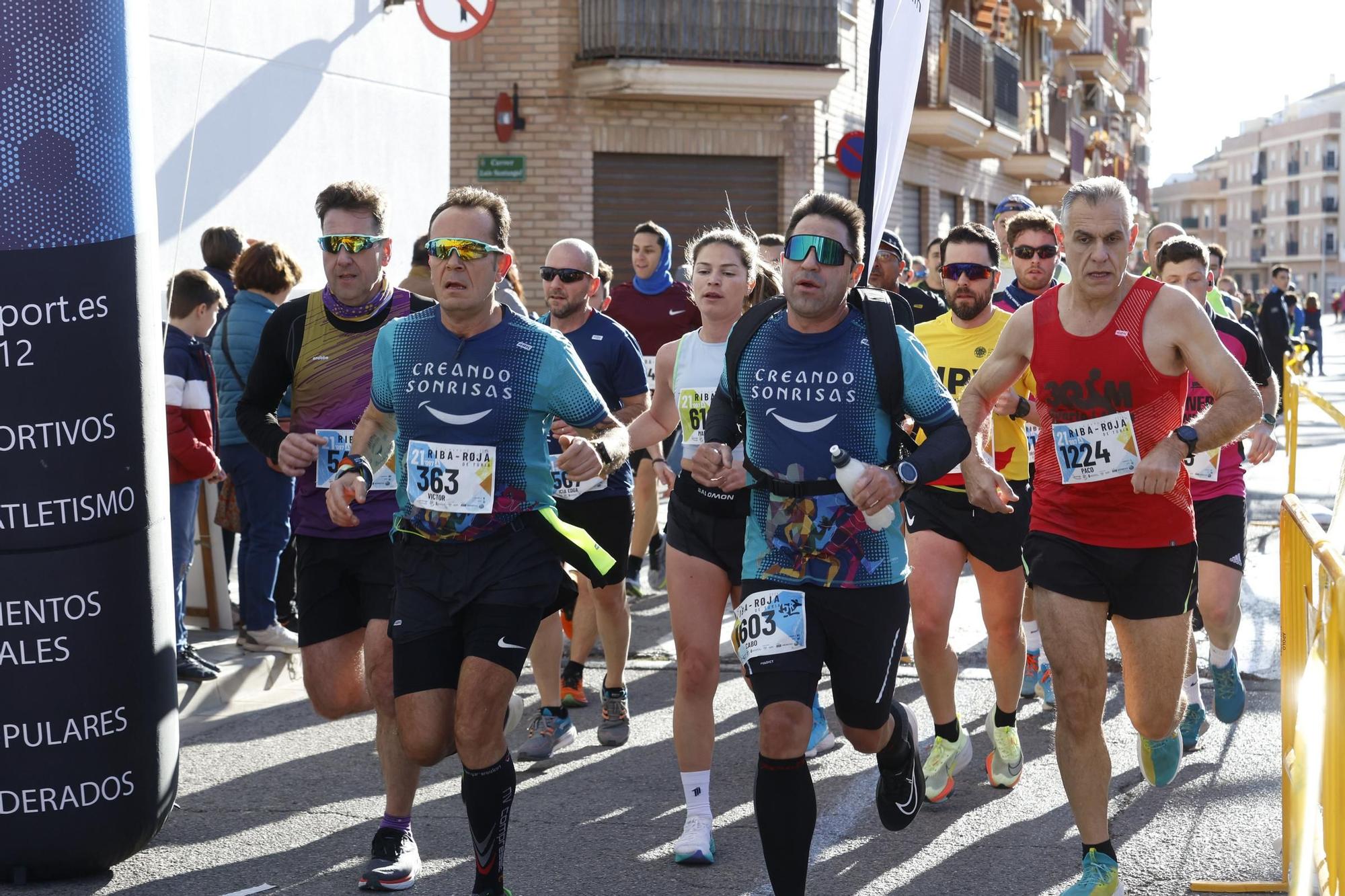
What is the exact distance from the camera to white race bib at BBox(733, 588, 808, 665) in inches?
177

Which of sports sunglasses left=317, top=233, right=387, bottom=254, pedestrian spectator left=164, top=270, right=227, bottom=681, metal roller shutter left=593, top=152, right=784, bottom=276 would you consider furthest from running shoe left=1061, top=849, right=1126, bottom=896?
metal roller shutter left=593, top=152, right=784, bottom=276

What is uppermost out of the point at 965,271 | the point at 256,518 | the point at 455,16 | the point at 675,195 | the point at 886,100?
the point at 455,16

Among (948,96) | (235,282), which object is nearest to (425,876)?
(235,282)

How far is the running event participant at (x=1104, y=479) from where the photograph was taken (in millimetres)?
4906

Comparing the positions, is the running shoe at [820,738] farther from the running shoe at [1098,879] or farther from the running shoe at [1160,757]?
the running shoe at [1098,879]

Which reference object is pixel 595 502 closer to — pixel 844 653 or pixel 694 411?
pixel 694 411

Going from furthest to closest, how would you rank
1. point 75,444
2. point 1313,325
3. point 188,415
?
point 1313,325
point 188,415
point 75,444

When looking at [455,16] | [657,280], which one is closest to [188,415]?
[657,280]

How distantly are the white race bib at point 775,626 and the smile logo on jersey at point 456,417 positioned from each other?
0.94m

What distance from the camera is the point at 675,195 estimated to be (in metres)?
20.9

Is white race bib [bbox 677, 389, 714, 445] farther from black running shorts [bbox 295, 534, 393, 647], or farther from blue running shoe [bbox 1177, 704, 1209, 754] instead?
blue running shoe [bbox 1177, 704, 1209, 754]

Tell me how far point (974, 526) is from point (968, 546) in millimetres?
97

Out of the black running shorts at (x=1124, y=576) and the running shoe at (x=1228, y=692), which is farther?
the running shoe at (x=1228, y=692)

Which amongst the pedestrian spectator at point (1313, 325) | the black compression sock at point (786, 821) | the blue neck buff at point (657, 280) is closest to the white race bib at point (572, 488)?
the black compression sock at point (786, 821)
